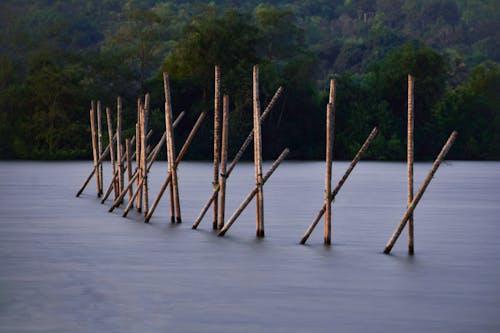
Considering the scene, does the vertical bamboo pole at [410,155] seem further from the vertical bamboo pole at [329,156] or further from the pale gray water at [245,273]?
the vertical bamboo pole at [329,156]

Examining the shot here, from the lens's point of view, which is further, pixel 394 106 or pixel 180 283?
pixel 394 106

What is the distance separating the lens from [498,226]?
35.8 meters

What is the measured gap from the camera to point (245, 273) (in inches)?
930

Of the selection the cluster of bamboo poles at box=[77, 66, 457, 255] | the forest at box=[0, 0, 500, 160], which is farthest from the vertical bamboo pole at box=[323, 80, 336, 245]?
the forest at box=[0, 0, 500, 160]

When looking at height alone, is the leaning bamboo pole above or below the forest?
above

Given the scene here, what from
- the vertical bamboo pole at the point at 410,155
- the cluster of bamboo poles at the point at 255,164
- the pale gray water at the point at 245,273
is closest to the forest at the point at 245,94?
the pale gray water at the point at 245,273

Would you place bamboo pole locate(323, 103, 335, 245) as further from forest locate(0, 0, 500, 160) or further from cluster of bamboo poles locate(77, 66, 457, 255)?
forest locate(0, 0, 500, 160)

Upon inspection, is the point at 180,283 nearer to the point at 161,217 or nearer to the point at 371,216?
the point at 161,217

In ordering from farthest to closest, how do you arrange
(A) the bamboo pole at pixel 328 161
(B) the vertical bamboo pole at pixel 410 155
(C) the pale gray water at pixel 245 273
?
(A) the bamboo pole at pixel 328 161
(B) the vertical bamboo pole at pixel 410 155
(C) the pale gray water at pixel 245 273

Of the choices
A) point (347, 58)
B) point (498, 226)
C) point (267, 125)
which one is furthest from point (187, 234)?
point (347, 58)

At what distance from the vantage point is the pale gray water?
18016mm

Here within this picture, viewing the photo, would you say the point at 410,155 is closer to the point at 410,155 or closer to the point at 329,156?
the point at 410,155

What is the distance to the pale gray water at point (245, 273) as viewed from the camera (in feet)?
59.1

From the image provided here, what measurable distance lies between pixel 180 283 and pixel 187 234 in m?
8.62
